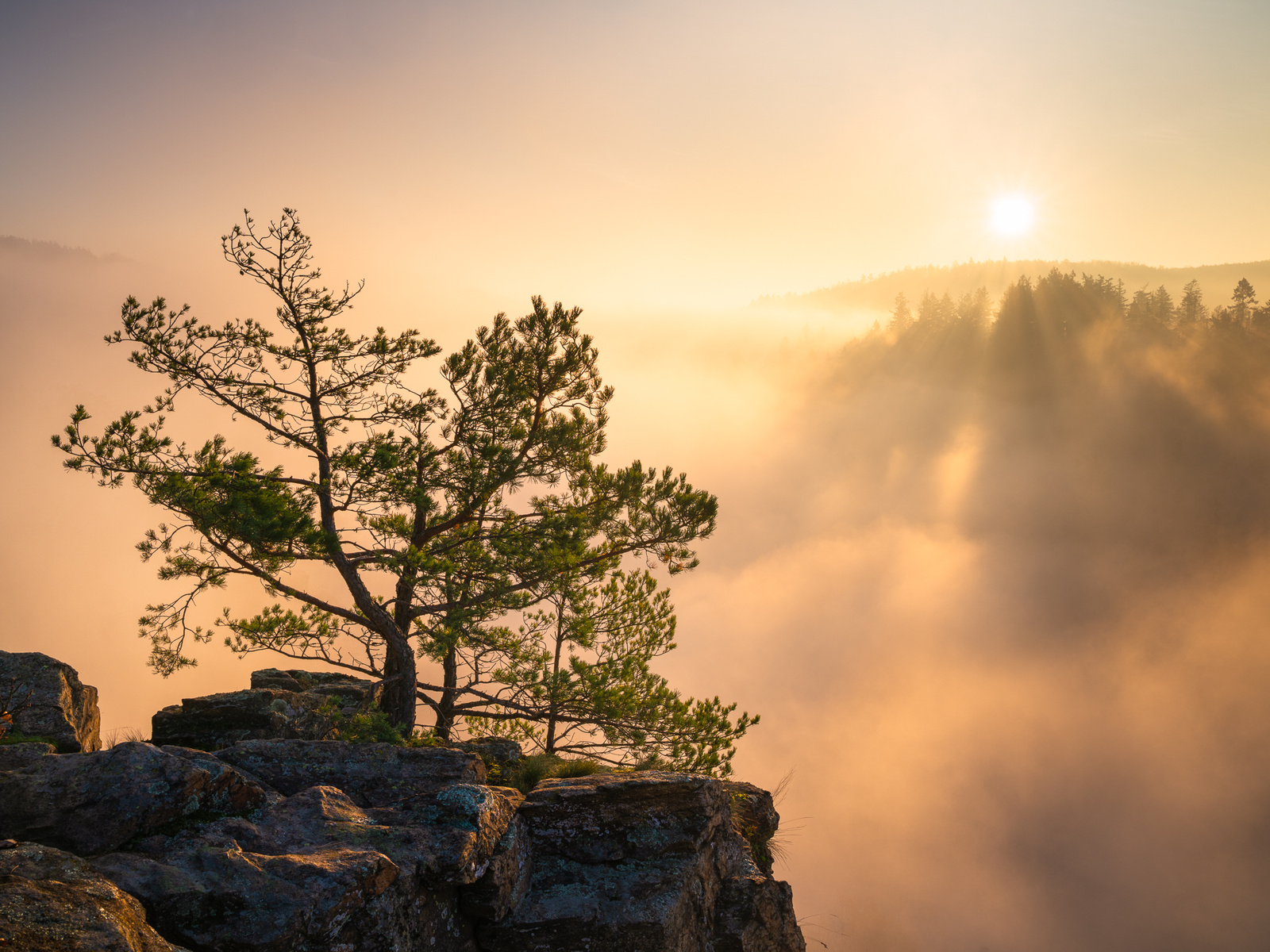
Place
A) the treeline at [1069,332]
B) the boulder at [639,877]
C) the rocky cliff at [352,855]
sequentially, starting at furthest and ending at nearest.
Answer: the treeline at [1069,332] < the boulder at [639,877] < the rocky cliff at [352,855]

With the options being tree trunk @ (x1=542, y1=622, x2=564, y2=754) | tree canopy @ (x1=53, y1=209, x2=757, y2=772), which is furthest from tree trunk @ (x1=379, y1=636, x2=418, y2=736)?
tree trunk @ (x1=542, y1=622, x2=564, y2=754)

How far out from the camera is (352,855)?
556 cm

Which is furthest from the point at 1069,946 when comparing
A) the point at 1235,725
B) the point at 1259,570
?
the point at 1259,570

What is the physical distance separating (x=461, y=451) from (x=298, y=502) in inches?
134

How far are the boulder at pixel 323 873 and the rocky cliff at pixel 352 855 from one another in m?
0.01

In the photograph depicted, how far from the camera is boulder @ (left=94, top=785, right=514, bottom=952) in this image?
468 centimetres

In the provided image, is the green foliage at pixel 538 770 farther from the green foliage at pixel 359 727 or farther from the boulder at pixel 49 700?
the boulder at pixel 49 700

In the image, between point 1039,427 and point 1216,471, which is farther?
point 1039,427

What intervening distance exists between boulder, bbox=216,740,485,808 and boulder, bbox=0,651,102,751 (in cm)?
296

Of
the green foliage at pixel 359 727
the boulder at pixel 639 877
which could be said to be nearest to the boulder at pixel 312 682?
the green foliage at pixel 359 727

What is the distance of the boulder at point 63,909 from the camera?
11.5 ft

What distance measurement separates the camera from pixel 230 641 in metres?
13.9

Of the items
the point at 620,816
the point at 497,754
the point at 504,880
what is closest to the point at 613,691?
the point at 497,754

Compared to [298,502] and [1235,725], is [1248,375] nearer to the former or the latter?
[1235,725]
